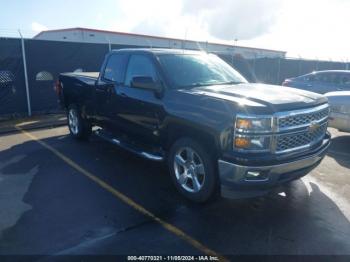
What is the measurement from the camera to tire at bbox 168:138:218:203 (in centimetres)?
402

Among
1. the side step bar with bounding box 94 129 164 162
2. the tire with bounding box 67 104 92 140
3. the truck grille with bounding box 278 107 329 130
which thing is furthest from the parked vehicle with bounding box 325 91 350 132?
the tire with bounding box 67 104 92 140

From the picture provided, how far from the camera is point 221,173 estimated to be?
3766 millimetres

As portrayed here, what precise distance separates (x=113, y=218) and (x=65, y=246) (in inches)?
27.8

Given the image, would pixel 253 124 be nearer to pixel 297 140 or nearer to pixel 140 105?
pixel 297 140

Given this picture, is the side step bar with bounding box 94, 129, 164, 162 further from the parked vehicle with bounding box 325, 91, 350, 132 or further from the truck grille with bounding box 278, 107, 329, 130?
the parked vehicle with bounding box 325, 91, 350, 132

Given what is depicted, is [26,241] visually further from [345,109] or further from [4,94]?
[4,94]

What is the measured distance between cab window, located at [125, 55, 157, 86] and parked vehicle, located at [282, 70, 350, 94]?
8557 millimetres


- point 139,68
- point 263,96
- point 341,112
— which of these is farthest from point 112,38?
point 263,96

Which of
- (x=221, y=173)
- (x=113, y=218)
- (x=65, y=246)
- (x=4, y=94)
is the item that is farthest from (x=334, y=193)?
(x=4, y=94)

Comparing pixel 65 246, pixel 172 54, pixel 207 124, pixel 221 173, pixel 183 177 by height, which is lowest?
pixel 65 246

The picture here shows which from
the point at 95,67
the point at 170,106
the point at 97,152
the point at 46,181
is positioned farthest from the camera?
the point at 95,67

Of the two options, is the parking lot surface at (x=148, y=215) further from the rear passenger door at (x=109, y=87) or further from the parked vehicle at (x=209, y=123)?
the rear passenger door at (x=109, y=87)

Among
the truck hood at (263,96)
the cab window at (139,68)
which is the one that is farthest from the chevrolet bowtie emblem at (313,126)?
the cab window at (139,68)

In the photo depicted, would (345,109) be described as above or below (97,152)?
above
